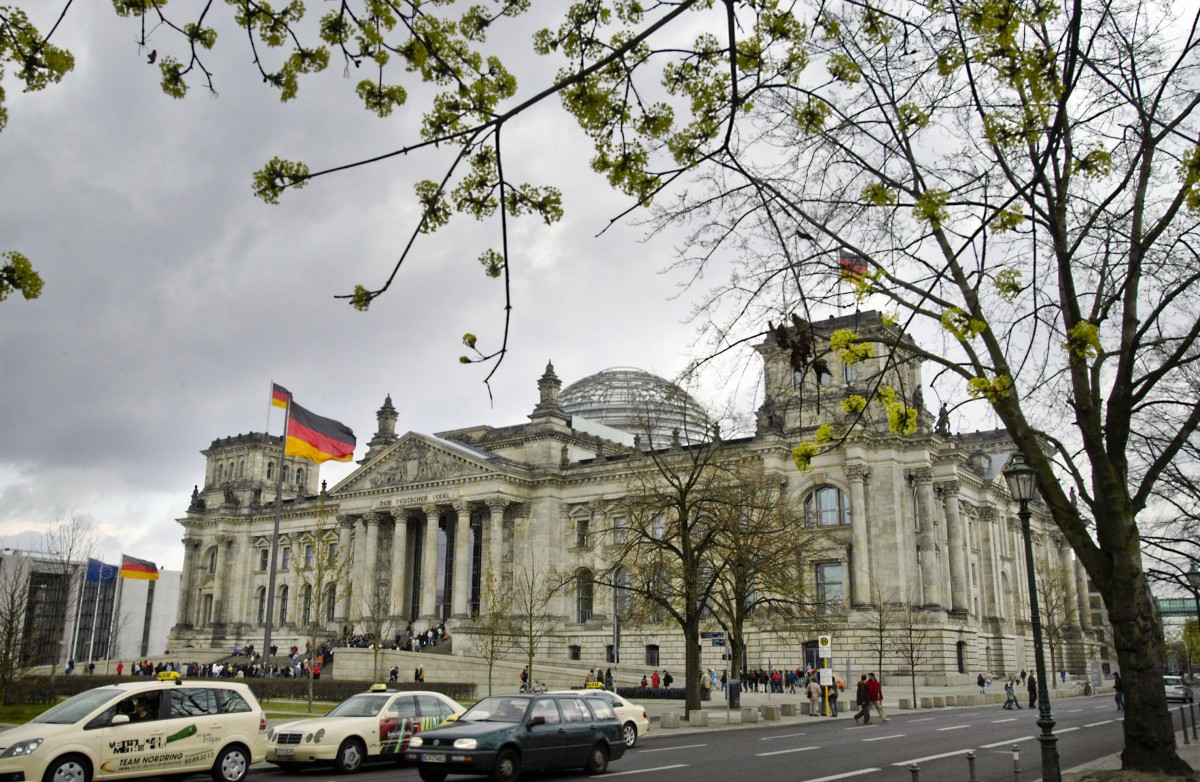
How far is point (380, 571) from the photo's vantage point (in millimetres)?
78062

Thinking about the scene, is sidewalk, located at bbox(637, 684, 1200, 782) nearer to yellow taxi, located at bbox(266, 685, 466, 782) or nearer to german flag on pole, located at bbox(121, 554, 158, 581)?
yellow taxi, located at bbox(266, 685, 466, 782)

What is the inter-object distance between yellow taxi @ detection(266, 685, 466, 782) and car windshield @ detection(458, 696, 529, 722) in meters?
2.11

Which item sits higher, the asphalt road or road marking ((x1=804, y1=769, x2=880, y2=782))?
road marking ((x1=804, y1=769, x2=880, y2=782))

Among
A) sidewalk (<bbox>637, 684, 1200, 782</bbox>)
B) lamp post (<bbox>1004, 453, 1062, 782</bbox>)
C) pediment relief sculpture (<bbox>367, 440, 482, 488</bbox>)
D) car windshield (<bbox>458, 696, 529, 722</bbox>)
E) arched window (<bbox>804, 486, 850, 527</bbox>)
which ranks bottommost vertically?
sidewalk (<bbox>637, 684, 1200, 782</bbox>)

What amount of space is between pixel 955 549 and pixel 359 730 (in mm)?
52885

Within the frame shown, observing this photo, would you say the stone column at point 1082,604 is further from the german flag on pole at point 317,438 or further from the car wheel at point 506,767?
the car wheel at point 506,767

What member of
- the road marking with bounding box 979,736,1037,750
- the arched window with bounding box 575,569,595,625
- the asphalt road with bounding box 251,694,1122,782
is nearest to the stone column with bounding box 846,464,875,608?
the arched window with bounding box 575,569,595,625

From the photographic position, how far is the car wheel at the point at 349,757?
18.6 m

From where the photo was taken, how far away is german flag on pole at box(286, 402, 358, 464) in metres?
49.6

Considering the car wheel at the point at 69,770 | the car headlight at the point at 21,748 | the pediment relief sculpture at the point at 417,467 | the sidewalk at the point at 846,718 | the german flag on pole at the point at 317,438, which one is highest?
the pediment relief sculpture at the point at 417,467

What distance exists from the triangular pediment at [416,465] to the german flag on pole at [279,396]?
2460 cm

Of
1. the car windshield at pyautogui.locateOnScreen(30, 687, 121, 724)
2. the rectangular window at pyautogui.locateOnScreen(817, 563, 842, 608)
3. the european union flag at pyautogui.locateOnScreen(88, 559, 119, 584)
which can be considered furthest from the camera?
the european union flag at pyautogui.locateOnScreen(88, 559, 119, 584)

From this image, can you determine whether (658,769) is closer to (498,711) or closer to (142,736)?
(498,711)

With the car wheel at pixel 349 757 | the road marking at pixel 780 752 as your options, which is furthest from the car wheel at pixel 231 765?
the road marking at pixel 780 752
